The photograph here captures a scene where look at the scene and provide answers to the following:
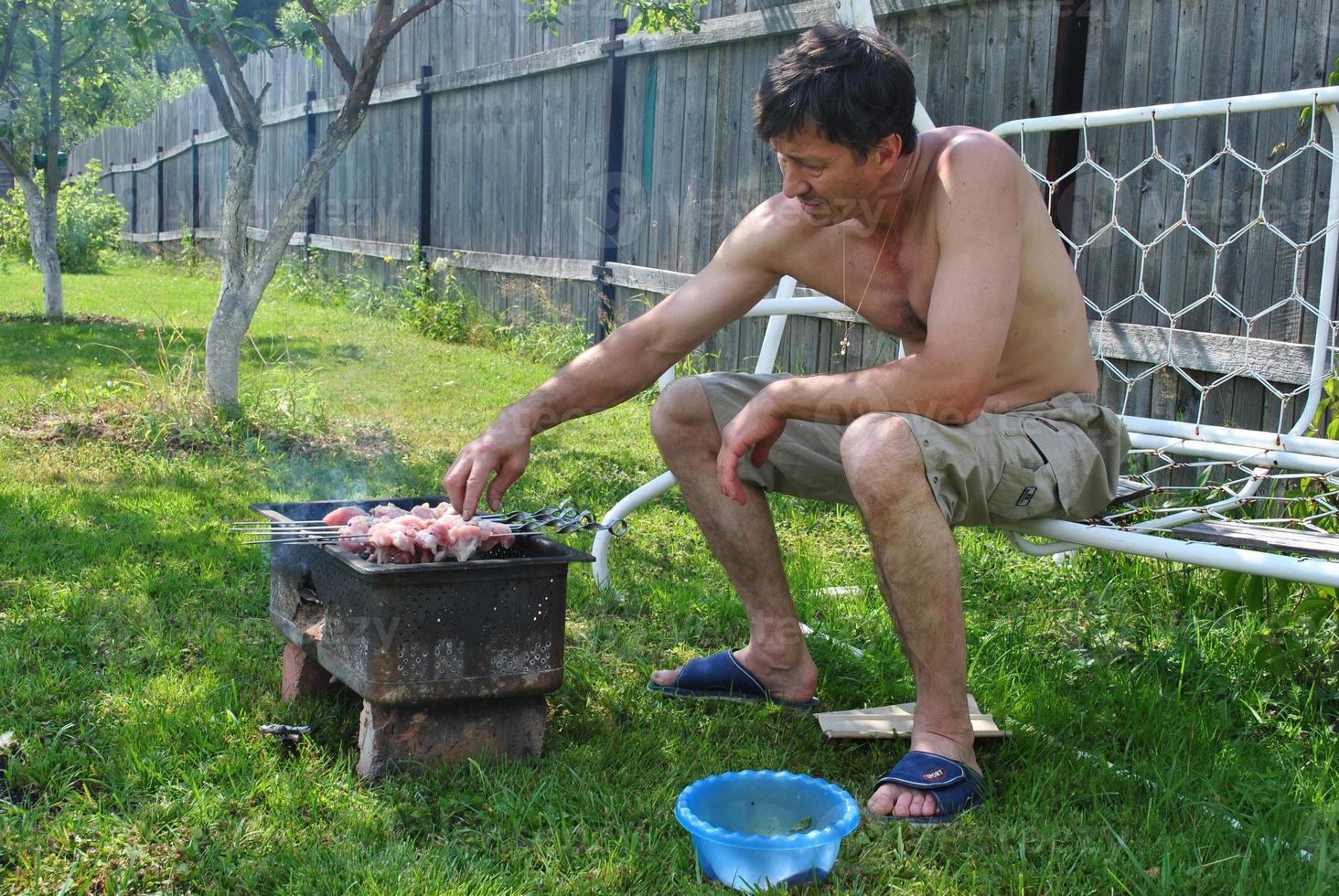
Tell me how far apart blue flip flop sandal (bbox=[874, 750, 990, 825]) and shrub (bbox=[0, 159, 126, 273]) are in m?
15.8

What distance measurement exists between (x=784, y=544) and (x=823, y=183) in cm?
193

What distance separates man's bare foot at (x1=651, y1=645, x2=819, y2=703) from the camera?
2.71m

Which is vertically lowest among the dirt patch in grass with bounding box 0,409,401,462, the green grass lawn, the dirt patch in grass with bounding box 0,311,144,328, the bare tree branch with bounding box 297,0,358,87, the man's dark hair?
the green grass lawn

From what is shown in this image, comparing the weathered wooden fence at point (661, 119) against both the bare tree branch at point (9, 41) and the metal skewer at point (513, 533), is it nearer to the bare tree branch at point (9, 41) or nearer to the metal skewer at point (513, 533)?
the metal skewer at point (513, 533)

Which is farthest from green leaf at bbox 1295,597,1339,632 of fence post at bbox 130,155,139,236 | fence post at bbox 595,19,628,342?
fence post at bbox 130,155,139,236

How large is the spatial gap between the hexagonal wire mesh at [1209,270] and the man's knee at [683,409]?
42.9 inches

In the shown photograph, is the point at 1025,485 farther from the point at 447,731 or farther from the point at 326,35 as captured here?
the point at 326,35

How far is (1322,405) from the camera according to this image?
3006 mm

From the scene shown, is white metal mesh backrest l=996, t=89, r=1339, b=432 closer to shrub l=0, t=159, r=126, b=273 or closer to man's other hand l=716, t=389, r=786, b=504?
man's other hand l=716, t=389, r=786, b=504

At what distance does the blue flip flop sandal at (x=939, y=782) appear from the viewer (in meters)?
2.15

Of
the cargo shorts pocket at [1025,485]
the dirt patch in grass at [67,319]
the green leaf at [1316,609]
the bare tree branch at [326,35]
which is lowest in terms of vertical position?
the green leaf at [1316,609]

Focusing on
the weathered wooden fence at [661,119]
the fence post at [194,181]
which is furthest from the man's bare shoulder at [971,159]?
the fence post at [194,181]

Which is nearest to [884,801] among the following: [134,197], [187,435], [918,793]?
[918,793]

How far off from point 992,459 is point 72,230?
16546 mm
